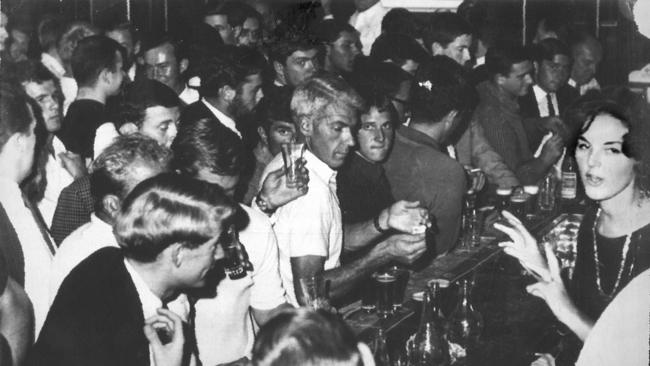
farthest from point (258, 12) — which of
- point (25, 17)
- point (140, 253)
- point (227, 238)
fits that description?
point (140, 253)

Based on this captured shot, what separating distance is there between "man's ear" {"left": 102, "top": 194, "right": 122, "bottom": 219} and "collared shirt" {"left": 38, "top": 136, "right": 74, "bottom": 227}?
0.81 meters

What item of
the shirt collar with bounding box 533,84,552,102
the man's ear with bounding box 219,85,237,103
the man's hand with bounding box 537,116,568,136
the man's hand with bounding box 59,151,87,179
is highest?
the shirt collar with bounding box 533,84,552,102

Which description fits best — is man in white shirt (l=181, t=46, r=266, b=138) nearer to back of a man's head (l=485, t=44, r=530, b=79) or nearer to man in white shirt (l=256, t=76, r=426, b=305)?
man in white shirt (l=256, t=76, r=426, b=305)

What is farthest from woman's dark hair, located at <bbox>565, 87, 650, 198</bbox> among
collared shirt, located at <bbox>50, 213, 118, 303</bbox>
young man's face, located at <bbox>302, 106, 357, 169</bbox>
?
collared shirt, located at <bbox>50, 213, 118, 303</bbox>

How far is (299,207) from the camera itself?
2197mm

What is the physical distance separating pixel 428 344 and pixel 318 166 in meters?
0.76

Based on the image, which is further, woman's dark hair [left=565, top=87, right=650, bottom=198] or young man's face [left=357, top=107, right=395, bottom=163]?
young man's face [left=357, top=107, right=395, bottom=163]

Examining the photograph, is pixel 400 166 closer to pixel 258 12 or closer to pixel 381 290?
pixel 381 290

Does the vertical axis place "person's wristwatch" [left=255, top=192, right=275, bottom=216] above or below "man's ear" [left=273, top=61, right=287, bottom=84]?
below

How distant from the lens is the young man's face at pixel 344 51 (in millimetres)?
4105

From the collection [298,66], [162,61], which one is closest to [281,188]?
[298,66]

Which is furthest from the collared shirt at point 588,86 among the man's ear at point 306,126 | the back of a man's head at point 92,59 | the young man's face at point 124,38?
the back of a man's head at point 92,59

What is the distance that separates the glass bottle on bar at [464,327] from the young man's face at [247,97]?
1.51 meters

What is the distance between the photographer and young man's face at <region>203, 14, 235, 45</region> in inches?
161
